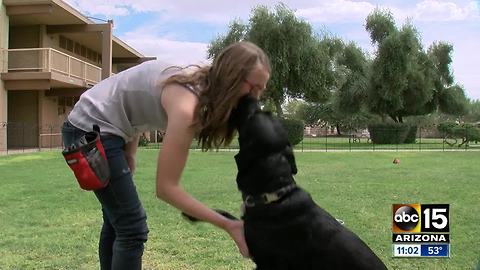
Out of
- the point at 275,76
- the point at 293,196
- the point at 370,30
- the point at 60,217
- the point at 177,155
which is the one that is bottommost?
the point at 60,217

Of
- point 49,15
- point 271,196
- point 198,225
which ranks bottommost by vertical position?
point 198,225

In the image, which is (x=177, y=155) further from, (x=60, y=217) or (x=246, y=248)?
(x=60, y=217)

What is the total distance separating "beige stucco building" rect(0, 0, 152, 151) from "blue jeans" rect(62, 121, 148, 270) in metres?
20.5

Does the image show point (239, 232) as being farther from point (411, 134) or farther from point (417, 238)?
point (411, 134)

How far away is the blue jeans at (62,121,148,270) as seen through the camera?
8.91ft

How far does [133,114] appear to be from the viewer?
9.01ft

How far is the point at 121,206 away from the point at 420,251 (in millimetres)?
2691

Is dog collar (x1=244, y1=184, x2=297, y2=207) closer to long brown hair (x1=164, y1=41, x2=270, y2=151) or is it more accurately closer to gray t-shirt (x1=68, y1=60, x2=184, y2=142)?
Result: long brown hair (x1=164, y1=41, x2=270, y2=151)

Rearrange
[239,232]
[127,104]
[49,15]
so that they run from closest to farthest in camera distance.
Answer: [239,232]
[127,104]
[49,15]

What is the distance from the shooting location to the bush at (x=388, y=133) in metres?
35.9

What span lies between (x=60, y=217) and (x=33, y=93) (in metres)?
20.9

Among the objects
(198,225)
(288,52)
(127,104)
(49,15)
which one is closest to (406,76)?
(288,52)

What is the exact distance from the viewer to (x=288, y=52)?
31.2 meters

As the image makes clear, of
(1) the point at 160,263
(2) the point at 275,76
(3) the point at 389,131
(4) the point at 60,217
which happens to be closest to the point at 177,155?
(1) the point at 160,263
